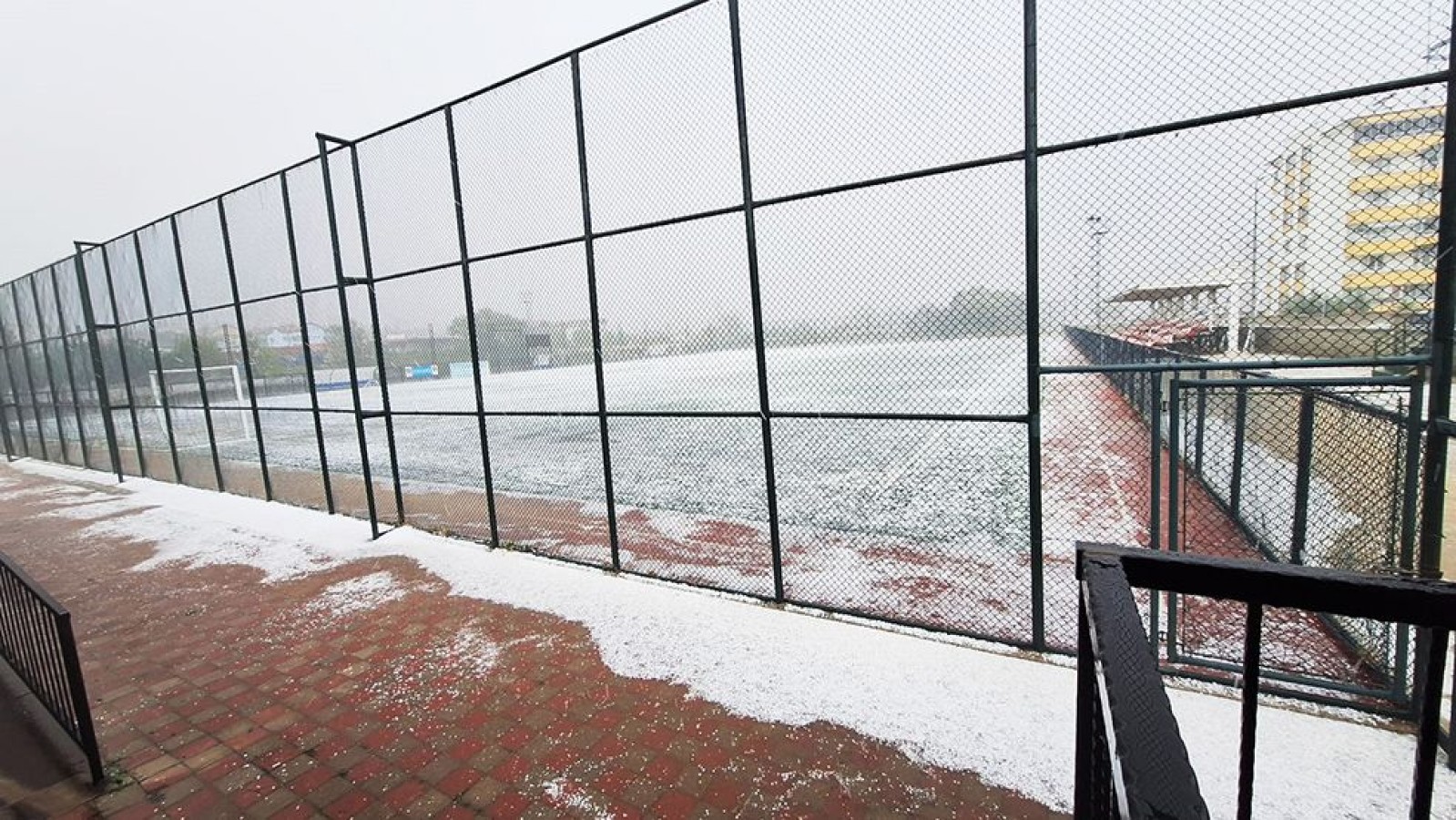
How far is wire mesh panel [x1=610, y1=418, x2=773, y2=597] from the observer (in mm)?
5676

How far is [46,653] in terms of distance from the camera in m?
3.37

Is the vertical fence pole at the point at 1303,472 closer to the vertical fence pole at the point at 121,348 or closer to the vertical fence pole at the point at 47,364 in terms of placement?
the vertical fence pole at the point at 121,348

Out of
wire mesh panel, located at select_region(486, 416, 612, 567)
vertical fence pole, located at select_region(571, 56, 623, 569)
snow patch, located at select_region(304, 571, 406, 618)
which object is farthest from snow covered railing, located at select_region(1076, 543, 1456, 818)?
snow patch, located at select_region(304, 571, 406, 618)

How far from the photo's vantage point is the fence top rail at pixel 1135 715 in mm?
787

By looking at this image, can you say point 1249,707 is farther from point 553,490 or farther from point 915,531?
point 553,490

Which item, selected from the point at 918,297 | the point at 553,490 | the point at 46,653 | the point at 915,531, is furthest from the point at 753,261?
the point at 553,490

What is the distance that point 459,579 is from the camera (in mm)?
5344

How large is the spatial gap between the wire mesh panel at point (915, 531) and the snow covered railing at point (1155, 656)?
2.79 metres

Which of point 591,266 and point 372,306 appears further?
point 372,306

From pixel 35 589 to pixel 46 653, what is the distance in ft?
1.53

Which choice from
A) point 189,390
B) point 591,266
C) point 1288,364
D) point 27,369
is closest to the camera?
point 1288,364

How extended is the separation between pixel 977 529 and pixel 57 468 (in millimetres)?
18501

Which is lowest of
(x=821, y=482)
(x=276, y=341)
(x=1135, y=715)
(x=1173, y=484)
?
(x=821, y=482)

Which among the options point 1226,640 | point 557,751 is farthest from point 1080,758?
point 1226,640
